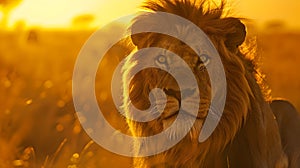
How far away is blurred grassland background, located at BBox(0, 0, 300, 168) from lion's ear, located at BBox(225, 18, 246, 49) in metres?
0.62

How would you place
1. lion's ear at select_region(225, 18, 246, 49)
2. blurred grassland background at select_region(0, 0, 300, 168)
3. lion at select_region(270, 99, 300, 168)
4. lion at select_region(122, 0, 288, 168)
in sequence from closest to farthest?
lion at select_region(122, 0, 288, 168)
lion's ear at select_region(225, 18, 246, 49)
lion at select_region(270, 99, 300, 168)
blurred grassland background at select_region(0, 0, 300, 168)

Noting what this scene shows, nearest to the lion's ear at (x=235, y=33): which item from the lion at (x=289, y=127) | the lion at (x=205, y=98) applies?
the lion at (x=205, y=98)

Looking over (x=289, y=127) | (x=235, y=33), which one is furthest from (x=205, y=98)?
(x=289, y=127)

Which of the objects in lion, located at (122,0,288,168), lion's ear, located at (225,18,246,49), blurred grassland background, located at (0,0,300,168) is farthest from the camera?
blurred grassland background, located at (0,0,300,168)

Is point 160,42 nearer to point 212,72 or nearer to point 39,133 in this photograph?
point 212,72

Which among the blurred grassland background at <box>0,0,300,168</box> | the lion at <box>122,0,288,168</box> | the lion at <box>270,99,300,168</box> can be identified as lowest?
the blurred grassland background at <box>0,0,300,168</box>

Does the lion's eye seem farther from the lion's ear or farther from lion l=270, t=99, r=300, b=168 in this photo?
lion l=270, t=99, r=300, b=168

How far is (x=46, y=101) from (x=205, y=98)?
445 centimetres

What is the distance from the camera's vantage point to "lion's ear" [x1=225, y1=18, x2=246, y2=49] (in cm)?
504

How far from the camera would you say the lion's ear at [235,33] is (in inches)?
199

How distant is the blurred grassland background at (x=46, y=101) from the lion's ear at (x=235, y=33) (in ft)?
2.05

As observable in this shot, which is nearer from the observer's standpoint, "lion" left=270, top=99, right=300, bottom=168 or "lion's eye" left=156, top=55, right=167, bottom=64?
"lion's eye" left=156, top=55, right=167, bottom=64

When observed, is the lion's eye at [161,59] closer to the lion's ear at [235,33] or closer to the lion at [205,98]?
the lion at [205,98]

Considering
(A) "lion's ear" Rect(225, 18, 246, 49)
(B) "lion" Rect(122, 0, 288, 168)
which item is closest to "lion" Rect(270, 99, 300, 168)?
(B) "lion" Rect(122, 0, 288, 168)
